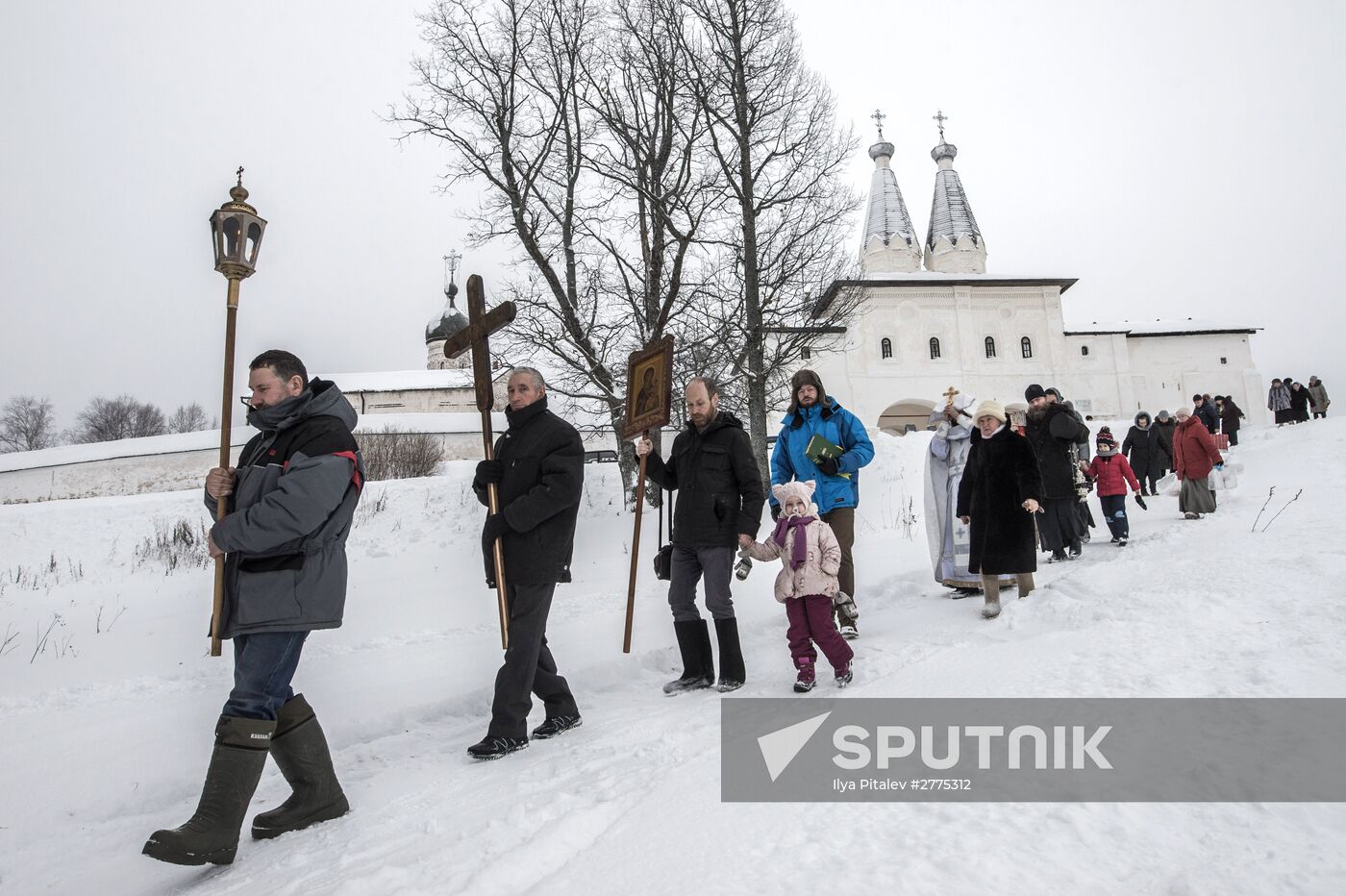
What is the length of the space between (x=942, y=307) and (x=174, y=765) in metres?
43.9

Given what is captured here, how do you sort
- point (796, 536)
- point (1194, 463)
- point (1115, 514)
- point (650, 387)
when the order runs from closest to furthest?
1. point (796, 536)
2. point (650, 387)
3. point (1115, 514)
4. point (1194, 463)

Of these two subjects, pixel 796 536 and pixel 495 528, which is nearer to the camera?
pixel 495 528

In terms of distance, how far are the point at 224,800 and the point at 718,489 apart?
114 inches

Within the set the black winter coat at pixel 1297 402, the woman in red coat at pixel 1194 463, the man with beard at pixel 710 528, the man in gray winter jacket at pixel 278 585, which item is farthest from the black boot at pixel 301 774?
the black winter coat at pixel 1297 402

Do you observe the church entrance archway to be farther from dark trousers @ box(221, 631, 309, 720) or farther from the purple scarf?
dark trousers @ box(221, 631, 309, 720)

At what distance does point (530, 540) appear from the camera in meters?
3.98

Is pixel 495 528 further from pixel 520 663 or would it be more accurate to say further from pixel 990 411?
pixel 990 411

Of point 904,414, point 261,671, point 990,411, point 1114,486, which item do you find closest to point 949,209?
point 904,414

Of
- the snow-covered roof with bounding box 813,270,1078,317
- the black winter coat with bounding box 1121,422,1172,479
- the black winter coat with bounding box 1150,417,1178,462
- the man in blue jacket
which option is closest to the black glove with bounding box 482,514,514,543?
the man in blue jacket

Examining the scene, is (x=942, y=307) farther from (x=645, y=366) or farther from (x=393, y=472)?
(x=645, y=366)

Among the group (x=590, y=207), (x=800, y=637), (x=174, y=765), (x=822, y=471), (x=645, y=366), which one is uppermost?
(x=590, y=207)

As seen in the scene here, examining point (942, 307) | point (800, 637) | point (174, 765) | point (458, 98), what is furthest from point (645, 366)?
point (942, 307)

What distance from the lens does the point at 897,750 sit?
9.98 feet

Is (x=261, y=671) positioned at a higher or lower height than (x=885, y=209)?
lower
